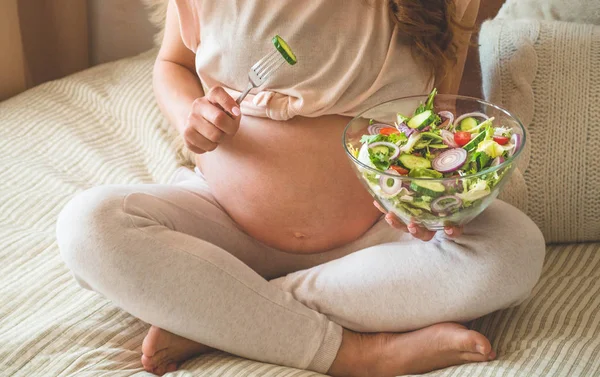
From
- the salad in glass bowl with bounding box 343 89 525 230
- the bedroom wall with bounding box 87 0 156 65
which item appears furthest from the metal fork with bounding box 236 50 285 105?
the bedroom wall with bounding box 87 0 156 65

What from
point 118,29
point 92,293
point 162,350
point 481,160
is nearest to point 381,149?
point 481,160

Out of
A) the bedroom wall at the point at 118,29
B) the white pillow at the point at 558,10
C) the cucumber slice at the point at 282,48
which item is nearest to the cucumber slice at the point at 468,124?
the cucumber slice at the point at 282,48

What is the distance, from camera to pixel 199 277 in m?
0.98

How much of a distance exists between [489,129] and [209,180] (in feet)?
1.49

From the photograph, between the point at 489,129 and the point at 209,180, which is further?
the point at 209,180

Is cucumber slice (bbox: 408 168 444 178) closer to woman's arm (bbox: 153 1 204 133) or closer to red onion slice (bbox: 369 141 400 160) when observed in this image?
red onion slice (bbox: 369 141 400 160)

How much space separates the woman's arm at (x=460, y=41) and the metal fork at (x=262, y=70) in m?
0.25

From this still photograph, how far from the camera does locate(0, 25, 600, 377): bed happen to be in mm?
961

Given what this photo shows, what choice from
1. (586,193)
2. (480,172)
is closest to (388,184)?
(480,172)

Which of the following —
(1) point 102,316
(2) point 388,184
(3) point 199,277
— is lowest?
(1) point 102,316

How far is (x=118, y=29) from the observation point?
1.83 metres

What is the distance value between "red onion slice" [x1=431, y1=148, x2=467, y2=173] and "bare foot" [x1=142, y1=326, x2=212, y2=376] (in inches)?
16.9

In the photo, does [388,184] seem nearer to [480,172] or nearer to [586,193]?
[480,172]

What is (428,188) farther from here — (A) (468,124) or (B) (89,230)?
(B) (89,230)
